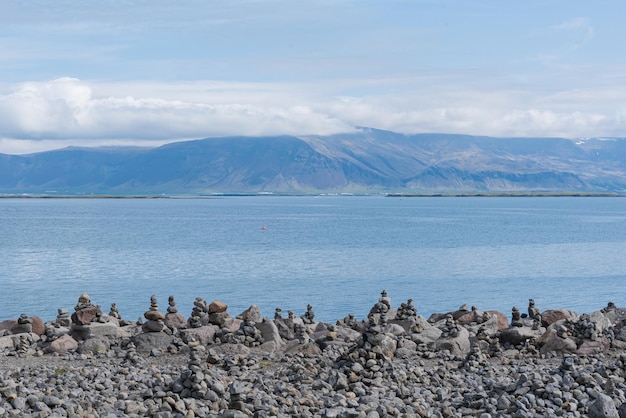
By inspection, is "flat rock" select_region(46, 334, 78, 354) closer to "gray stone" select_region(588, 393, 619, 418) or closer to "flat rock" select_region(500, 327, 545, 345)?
"flat rock" select_region(500, 327, 545, 345)

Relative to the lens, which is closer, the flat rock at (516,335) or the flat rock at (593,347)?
the flat rock at (593,347)

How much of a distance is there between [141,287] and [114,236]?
58423 mm

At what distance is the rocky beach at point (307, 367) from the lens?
16391 millimetres

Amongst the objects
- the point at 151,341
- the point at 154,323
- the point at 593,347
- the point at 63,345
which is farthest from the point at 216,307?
the point at 593,347

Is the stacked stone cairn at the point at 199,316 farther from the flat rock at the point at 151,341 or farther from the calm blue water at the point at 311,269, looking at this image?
the calm blue water at the point at 311,269

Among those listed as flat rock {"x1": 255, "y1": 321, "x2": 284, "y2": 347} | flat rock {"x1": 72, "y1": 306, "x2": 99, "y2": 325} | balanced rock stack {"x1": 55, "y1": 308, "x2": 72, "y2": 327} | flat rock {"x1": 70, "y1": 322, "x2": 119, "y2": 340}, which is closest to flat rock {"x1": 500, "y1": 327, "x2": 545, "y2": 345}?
flat rock {"x1": 255, "y1": 321, "x2": 284, "y2": 347}

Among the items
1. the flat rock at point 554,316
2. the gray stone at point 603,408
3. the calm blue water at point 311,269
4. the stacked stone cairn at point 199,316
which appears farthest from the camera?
the calm blue water at point 311,269

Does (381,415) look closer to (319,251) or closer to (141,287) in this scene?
(141,287)

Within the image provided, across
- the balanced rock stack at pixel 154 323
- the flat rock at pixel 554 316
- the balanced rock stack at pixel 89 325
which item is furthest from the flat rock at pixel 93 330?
Result: the flat rock at pixel 554 316

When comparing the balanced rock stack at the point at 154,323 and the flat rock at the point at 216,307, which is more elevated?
the flat rock at the point at 216,307

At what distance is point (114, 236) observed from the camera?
384ft

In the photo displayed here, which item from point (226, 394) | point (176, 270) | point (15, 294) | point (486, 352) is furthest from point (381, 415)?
point (176, 270)

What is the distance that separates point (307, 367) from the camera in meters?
21.0

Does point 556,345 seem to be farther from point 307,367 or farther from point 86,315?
point 86,315
